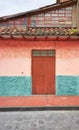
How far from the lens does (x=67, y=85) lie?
48.5 ft

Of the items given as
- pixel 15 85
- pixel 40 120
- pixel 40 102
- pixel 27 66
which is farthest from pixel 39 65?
pixel 40 120

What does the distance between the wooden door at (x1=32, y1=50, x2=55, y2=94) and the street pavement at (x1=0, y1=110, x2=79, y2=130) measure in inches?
158

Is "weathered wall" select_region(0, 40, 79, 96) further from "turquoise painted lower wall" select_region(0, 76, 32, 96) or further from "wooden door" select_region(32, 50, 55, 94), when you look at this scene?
"wooden door" select_region(32, 50, 55, 94)

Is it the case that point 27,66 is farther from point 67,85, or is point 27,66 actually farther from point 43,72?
point 67,85

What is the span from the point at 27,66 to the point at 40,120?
558 cm

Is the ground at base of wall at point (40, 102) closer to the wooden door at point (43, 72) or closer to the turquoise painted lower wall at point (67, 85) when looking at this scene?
the turquoise painted lower wall at point (67, 85)

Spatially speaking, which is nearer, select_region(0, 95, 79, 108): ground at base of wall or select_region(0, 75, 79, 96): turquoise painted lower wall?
select_region(0, 95, 79, 108): ground at base of wall

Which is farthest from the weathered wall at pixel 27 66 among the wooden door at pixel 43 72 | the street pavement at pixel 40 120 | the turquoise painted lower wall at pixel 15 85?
the street pavement at pixel 40 120

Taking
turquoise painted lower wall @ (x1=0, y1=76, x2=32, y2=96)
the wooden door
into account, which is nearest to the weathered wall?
turquoise painted lower wall @ (x1=0, y1=76, x2=32, y2=96)

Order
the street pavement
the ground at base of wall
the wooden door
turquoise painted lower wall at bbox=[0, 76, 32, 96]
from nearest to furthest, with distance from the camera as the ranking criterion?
the street pavement
the ground at base of wall
turquoise painted lower wall at bbox=[0, 76, 32, 96]
the wooden door

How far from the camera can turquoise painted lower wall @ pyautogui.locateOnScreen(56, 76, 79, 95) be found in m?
14.8

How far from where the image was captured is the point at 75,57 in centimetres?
1477

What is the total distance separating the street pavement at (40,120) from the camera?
28.9 feet

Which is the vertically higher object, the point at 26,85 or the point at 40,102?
the point at 26,85
